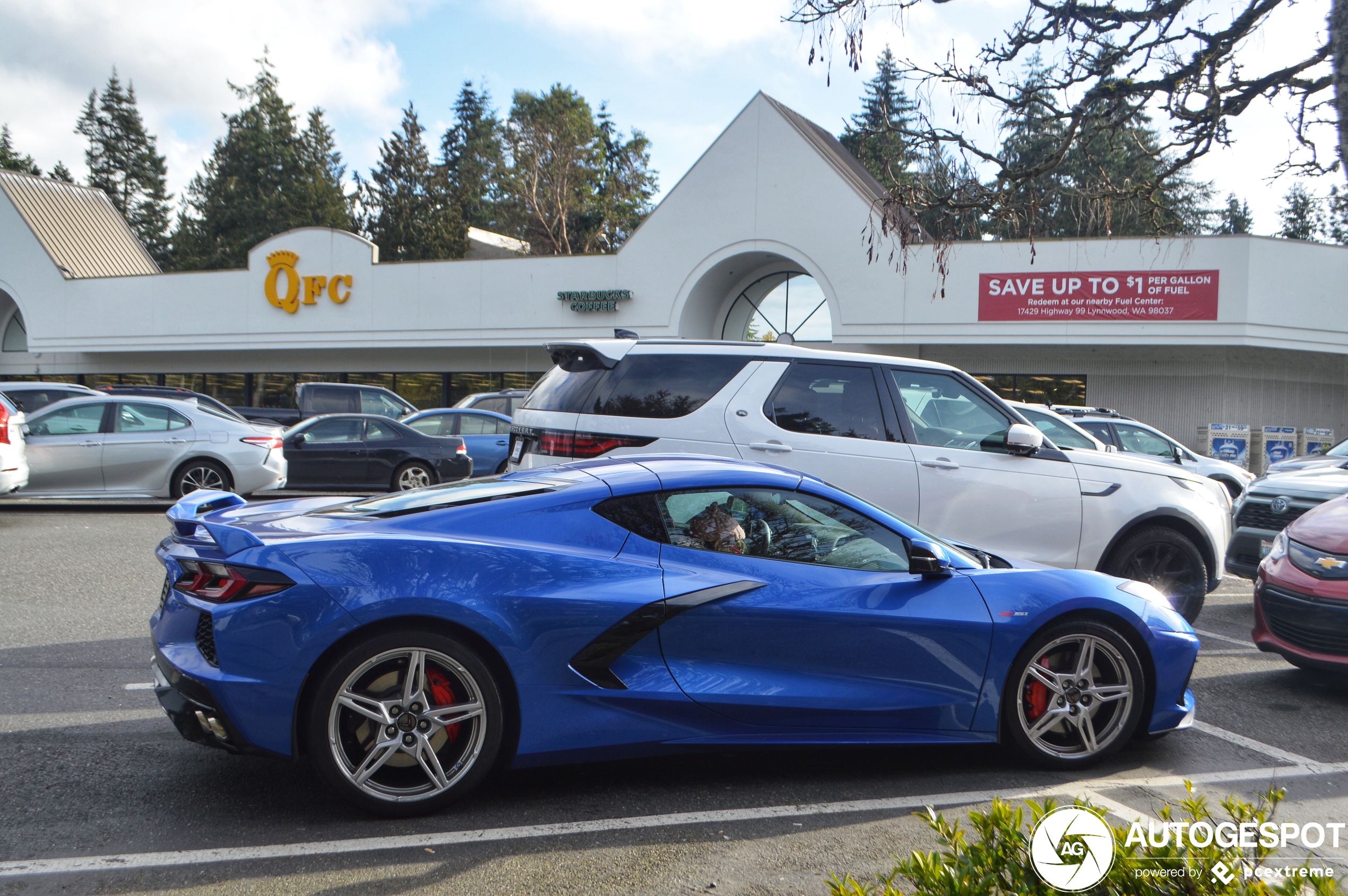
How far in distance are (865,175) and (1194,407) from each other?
1075cm

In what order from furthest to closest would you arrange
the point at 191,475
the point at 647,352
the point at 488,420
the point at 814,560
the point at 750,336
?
the point at 750,336 < the point at 488,420 < the point at 191,475 < the point at 647,352 < the point at 814,560

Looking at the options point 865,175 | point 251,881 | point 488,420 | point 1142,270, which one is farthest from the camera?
point 865,175

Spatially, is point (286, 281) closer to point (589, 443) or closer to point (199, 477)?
point (199, 477)

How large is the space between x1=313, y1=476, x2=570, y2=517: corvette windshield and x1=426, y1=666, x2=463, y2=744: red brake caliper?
682mm

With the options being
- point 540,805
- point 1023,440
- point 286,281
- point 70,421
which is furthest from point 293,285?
point 540,805

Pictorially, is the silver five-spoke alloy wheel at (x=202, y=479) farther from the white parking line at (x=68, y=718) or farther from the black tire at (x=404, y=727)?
the black tire at (x=404, y=727)

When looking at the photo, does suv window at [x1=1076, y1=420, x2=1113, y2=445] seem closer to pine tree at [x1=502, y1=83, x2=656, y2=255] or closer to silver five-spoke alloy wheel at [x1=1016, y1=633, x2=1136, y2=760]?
silver five-spoke alloy wheel at [x1=1016, y1=633, x2=1136, y2=760]

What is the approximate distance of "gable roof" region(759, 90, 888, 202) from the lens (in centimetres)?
2725

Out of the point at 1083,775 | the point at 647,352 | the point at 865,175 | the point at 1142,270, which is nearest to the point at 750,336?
the point at 865,175

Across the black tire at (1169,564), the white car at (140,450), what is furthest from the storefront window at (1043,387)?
the black tire at (1169,564)

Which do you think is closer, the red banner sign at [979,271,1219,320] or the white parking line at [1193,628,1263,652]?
the white parking line at [1193,628,1263,652]

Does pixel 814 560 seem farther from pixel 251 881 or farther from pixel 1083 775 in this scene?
pixel 251 881

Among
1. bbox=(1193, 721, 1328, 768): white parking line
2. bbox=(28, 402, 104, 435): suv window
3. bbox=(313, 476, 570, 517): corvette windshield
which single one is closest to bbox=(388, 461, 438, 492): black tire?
bbox=(28, 402, 104, 435): suv window

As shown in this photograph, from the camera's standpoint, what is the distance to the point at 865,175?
29422 mm
